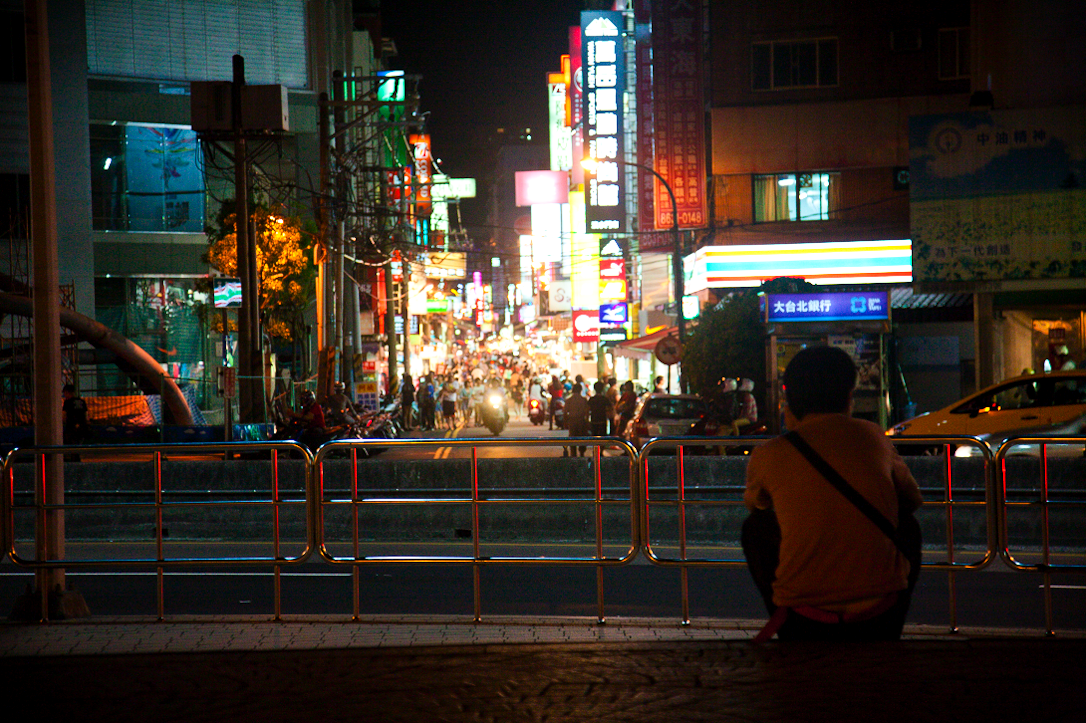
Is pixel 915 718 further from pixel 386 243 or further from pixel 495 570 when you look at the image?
pixel 386 243

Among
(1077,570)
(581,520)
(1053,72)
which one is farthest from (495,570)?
(1053,72)

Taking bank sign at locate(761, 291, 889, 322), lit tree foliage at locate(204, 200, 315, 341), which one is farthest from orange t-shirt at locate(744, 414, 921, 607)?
lit tree foliage at locate(204, 200, 315, 341)

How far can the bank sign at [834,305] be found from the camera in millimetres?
20578

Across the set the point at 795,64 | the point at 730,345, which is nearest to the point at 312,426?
the point at 730,345

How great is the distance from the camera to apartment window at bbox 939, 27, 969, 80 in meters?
32.5

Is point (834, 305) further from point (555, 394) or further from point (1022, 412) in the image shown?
point (555, 394)

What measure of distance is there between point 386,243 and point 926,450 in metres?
25.7

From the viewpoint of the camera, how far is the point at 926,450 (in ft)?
54.4

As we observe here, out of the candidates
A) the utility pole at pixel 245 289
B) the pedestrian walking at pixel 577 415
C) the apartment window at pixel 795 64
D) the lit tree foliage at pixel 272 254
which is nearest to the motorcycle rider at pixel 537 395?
the lit tree foliage at pixel 272 254

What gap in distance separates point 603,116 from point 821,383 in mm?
37355

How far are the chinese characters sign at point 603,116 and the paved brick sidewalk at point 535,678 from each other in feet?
113

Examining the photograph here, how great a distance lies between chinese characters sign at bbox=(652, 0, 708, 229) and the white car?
1676 centimetres

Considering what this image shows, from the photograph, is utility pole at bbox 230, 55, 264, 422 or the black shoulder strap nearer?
the black shoulder strap

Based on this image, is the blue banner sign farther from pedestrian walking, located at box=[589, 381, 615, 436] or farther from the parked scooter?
pedestrian walking, located at box=[589, 381, 615, 436]
